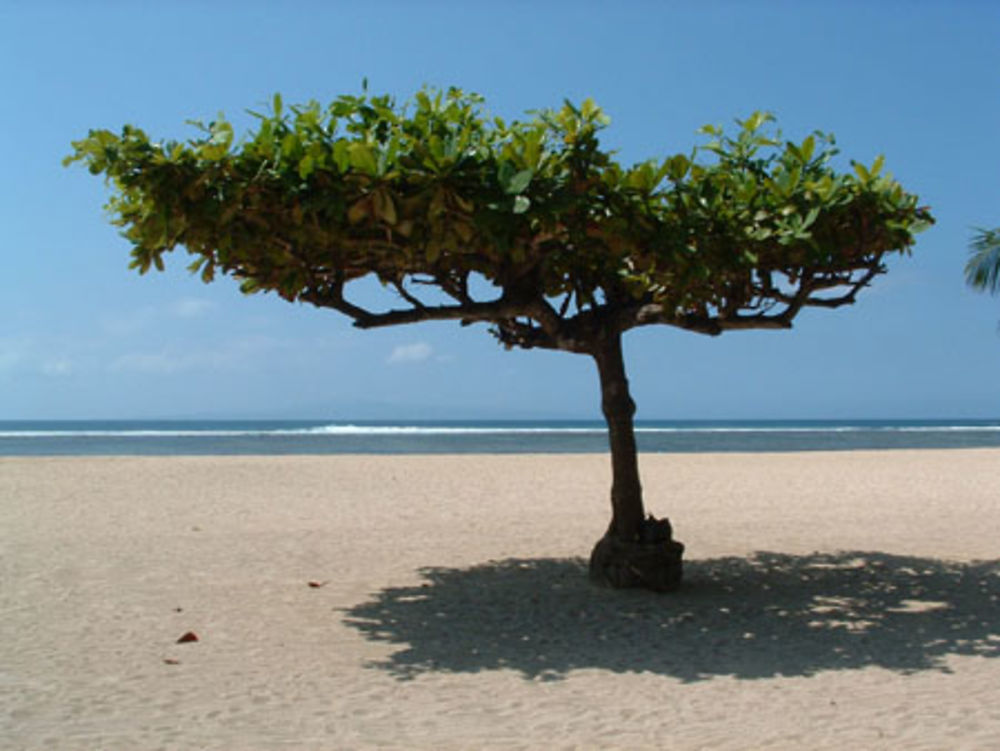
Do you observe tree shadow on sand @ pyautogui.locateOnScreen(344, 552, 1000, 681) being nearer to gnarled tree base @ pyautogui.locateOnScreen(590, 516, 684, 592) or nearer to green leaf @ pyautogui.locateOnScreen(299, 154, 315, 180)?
gnarled tree base @ pyautogui.locateOnScreen(590, 516, 684, 592)

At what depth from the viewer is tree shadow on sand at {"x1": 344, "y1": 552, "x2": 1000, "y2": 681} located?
5.99m

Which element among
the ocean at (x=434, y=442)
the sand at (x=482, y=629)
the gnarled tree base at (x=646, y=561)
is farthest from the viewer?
the ocean at (x=434, y=442)

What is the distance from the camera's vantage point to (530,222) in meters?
6.65

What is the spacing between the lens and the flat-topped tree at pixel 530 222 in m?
5.89

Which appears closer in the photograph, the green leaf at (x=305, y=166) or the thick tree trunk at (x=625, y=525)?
the green leaf at (x=305, y=166)

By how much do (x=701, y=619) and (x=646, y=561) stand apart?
853 mm

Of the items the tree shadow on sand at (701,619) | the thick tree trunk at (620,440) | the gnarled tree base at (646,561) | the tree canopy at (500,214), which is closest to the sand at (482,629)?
the tree shadow on sand at (701,619)

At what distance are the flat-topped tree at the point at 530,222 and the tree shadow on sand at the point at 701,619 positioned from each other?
0.67 m

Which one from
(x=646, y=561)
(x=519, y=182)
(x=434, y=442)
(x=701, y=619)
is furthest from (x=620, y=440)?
(x=434, y=442)

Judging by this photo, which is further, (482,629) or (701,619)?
(701,619)

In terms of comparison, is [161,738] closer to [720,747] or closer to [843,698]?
[720,747]

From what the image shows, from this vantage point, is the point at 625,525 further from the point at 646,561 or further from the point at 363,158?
the point at 363,158

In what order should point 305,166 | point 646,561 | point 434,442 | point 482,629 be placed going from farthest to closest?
point 434,442
point 646,561
point 482,629
point 305,166

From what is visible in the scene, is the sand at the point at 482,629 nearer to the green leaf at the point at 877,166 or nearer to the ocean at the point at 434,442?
the green leaf at the point at 877,166
